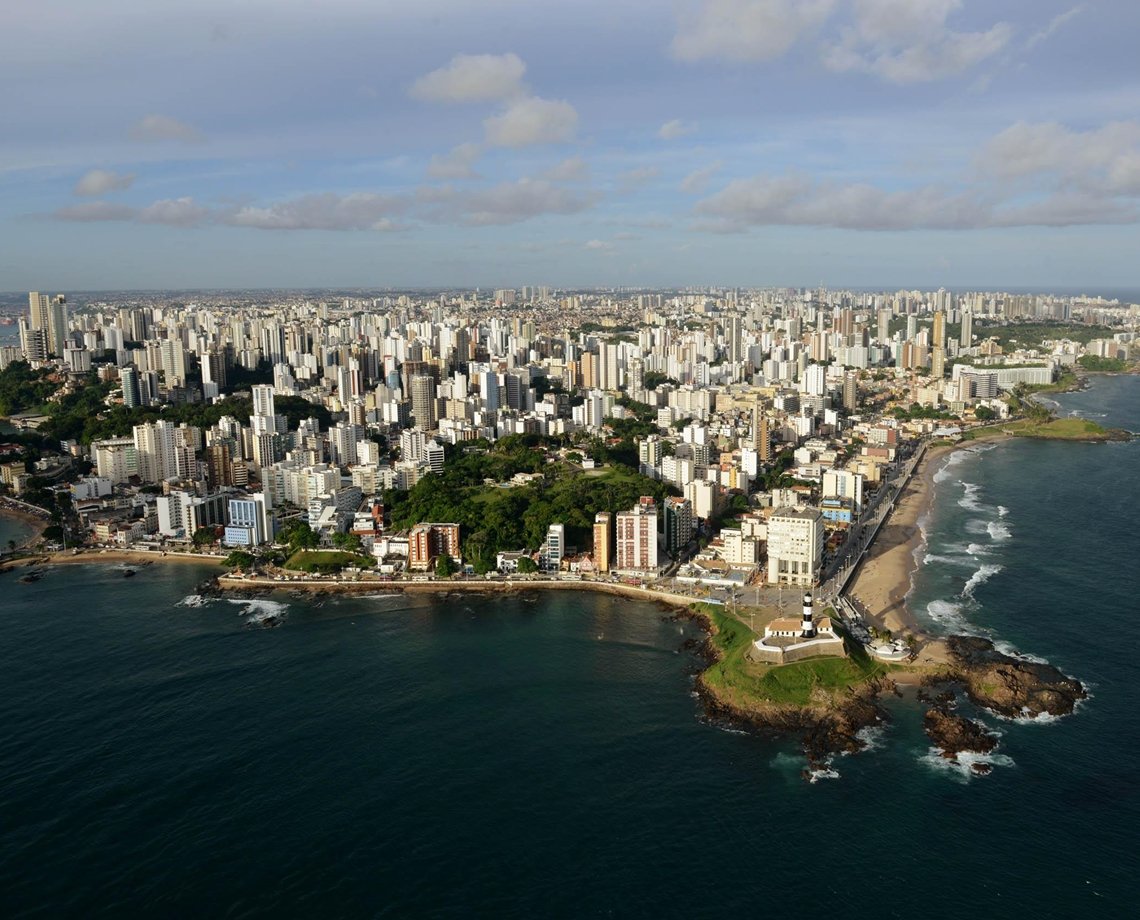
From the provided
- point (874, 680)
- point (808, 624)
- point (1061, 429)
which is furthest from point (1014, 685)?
point (1061, 429)

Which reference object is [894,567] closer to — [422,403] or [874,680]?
[874,680]

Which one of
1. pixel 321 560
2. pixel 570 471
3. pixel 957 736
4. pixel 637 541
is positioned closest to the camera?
pixel 957 736

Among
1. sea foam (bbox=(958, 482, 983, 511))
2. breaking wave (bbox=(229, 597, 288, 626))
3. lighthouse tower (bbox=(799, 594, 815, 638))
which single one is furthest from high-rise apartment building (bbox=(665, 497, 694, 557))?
sea foam (bbox=(958, 482, 983, 511))

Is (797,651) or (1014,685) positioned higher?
(797,651)

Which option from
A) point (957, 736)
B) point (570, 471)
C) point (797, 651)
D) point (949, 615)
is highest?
point (570, 471)

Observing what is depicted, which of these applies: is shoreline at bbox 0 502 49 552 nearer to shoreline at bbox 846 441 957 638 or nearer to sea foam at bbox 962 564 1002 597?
shoreline at bbox 846 441 957 638

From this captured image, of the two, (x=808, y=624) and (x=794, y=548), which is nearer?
(x=808, y=624)

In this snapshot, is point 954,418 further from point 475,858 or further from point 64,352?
point 64,352
